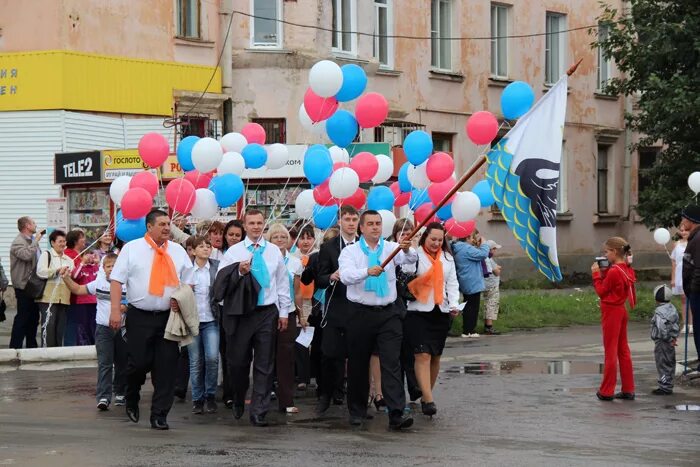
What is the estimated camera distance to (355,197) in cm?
1478

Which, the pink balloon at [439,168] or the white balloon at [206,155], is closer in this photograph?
the pink balloon at [439,168]

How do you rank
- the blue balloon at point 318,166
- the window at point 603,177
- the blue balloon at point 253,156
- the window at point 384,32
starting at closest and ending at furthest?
the blue balloon at point 318,166 → the blue balloon at point 253,156 → the window at point 384,32 → the window at point 603,177

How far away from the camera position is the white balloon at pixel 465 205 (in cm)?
1349

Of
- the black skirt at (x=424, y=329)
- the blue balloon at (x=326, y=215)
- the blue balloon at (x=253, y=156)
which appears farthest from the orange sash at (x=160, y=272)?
the blue balloon at (x=253, y=156)

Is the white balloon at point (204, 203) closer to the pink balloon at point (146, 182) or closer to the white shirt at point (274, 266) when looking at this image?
the pink balloon at point (146, 182)

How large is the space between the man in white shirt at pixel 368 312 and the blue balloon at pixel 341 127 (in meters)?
1.91

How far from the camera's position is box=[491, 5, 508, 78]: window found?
121 feet

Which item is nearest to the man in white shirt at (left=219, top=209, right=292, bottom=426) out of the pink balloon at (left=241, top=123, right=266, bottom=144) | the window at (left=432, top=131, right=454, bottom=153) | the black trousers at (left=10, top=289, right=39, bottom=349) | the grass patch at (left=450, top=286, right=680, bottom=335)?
the pink balloon at (left=241, top=123, right=266, bottom=144)

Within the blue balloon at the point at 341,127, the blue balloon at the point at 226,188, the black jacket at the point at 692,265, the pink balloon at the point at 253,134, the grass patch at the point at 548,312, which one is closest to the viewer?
the blue balloon at the point at 341,127

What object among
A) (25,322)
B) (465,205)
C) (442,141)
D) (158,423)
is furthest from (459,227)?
(442,141)

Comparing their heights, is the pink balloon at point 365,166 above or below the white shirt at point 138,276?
above

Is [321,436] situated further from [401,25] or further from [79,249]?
[401,25]

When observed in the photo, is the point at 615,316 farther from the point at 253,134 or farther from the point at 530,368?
the point at 253,134

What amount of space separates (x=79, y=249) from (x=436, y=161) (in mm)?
6388
